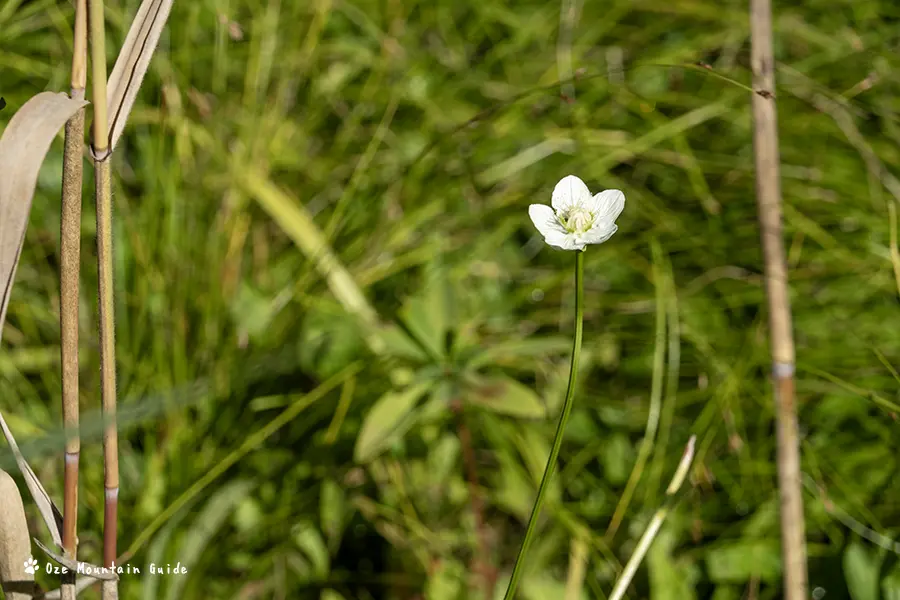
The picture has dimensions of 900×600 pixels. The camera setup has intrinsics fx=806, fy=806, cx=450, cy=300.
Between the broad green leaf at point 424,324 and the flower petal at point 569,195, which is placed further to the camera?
the broad green leaf at point 424,324

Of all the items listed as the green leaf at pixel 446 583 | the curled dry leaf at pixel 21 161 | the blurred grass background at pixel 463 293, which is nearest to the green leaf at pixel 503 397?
the blurred grass background at pixel 463 293

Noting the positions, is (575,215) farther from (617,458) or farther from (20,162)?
(617,458)

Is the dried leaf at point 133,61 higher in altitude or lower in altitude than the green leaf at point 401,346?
higher

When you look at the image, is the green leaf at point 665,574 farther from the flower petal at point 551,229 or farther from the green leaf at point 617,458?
the flower petal at point 551,229

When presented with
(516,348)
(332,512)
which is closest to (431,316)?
(516,348)

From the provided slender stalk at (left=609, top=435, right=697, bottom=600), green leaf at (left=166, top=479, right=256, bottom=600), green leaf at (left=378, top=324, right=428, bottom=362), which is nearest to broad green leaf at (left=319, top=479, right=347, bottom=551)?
green leaf at (left=166, top=479, right=256, bottom=600)

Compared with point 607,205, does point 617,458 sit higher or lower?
lower

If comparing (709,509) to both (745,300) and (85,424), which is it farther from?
(85,424)
